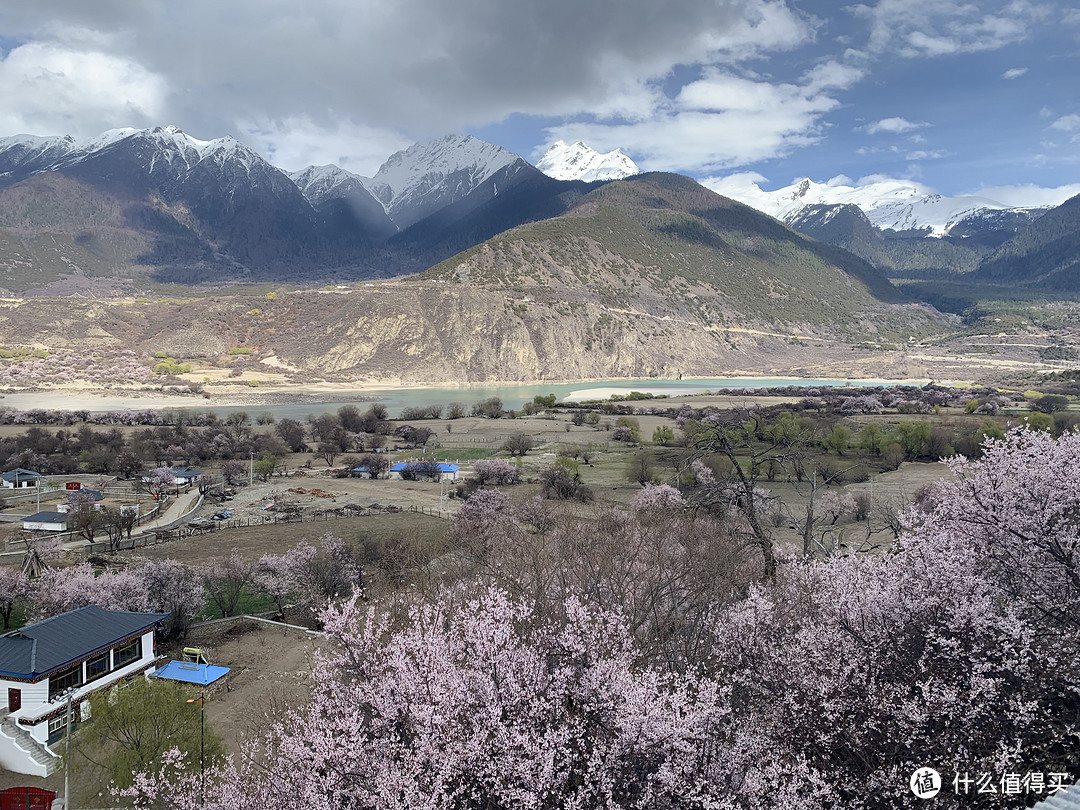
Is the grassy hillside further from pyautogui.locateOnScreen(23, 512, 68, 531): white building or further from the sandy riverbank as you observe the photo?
pyautogui.locateOnScreen(23, 512, 68, 531): white building

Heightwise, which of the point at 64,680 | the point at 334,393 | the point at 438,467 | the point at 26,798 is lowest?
the point at 26,798

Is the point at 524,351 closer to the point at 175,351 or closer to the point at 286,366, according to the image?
the point at 286,366

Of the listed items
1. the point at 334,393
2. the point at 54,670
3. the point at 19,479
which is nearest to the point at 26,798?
the point at 54,670

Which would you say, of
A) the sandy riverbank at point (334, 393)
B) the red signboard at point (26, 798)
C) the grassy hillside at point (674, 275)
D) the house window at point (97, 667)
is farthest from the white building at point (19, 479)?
the grassy hillside at point (674, 275)

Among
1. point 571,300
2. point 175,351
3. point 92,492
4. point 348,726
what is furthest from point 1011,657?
point 571,300

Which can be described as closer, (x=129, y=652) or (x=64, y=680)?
(x=64, y=680)

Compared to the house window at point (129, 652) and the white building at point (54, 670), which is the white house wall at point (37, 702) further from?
the house window at point (129, 652)

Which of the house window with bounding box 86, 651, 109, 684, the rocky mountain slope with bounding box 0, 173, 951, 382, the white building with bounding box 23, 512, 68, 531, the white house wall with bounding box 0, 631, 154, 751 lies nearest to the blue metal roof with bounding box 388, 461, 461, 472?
the white building with bounding box 23, 512, 68, 531

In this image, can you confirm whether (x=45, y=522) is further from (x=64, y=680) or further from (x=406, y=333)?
(x=406, y=333)
